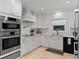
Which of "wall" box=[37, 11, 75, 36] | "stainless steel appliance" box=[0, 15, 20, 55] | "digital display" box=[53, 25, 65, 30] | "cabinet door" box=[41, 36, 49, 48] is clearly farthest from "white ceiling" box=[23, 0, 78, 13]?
"cabinet door" box=[41, 36, 49, 48]

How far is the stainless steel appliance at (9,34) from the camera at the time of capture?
73.8 inches

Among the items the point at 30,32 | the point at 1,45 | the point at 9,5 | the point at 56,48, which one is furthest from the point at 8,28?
the point at 56,48

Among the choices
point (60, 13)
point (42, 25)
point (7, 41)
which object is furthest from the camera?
point (42, 25)

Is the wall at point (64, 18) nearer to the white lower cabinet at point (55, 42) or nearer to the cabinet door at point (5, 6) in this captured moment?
the white lower cabinet at point (55, 42)

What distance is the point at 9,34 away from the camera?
210 centimetres

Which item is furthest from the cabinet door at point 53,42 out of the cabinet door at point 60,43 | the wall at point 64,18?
the wall at point 64,18

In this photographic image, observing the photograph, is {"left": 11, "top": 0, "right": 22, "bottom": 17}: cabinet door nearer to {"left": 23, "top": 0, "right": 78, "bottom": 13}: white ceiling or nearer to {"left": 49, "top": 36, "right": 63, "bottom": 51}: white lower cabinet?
{"left": 23, "top": 0, "right": 78, "bottom": 13}: white ceiling

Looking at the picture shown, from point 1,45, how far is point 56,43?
4.00 m

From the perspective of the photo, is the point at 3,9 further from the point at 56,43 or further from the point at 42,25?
the point at 42,25

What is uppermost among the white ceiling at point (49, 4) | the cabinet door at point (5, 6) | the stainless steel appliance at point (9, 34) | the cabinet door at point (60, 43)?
the white ceiling at point (49, 4)

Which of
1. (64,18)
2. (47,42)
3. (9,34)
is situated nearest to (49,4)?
(64,18)

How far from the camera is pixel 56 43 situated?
532cm

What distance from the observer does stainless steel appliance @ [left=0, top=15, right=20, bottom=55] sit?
6.15ft

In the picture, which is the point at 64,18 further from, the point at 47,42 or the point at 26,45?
the point at 26,45
